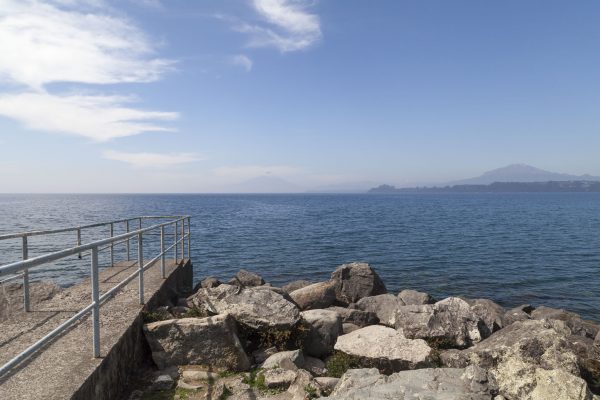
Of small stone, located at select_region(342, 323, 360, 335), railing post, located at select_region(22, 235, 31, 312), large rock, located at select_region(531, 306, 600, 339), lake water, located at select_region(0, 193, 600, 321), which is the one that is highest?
railing post, located at select_region(22, 235, 31, 312)

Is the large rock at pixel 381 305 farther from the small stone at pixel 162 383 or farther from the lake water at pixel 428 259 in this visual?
the lake water at pixel 428 259

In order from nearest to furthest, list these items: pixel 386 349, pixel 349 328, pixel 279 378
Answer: pixel 279 378
pixel 386 349
pixel 349 328

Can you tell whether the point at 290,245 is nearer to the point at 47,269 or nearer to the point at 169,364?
the point at 47,269

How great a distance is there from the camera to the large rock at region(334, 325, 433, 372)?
25.0 feet

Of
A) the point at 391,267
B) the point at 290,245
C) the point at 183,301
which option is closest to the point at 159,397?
the point at 183,301

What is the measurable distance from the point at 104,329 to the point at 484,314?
8.67 metres

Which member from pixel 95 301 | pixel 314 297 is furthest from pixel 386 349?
pixel 95 301

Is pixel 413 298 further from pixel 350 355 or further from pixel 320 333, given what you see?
pixel 350 355

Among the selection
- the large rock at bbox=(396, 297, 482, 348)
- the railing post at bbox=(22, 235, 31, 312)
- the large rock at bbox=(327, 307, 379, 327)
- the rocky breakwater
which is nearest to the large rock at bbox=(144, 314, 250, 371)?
the rocky breakwater

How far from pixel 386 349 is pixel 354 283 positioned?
270 inches

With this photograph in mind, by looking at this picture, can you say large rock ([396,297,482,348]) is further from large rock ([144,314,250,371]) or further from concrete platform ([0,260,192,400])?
concrete platform ([0,260,192,400])

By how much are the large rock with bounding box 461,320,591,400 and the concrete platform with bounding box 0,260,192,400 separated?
5.28m

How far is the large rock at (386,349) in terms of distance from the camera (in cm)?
761

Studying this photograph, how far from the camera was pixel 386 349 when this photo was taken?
7910 millimetres
